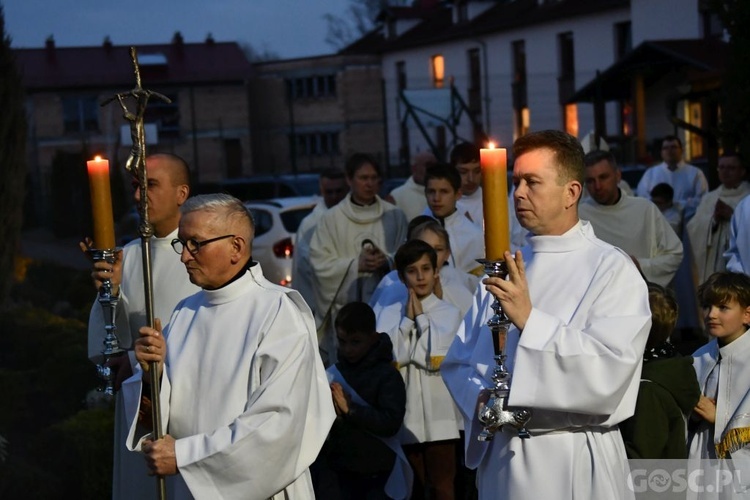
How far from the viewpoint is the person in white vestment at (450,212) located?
8352mm

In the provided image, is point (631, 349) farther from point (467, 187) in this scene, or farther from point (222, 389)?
point (467, 187)

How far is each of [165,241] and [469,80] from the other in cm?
4098

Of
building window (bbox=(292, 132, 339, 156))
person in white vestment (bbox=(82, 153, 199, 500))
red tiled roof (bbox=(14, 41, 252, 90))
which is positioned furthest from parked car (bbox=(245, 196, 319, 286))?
building window (bbox=(292, 132, 339, 156))

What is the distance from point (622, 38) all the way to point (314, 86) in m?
17.3

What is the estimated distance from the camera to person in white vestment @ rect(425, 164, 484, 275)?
8.35m

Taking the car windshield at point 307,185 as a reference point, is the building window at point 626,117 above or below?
above

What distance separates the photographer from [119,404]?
214 inches

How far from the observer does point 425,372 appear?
702 cm

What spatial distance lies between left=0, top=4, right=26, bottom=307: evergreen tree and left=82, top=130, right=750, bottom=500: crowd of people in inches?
161

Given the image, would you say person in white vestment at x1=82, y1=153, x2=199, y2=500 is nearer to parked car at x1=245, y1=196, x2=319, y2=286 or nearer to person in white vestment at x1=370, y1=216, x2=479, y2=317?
person in white vestment at x1=370, y1=216, x2=479, y2=317

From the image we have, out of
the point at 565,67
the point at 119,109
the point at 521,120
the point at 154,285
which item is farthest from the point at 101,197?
the point at 119,109

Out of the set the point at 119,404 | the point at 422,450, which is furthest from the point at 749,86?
the point at 119,404

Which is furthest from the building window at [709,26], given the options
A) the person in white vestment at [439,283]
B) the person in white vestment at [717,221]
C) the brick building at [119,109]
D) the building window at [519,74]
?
the person in white vestment at [439,283]

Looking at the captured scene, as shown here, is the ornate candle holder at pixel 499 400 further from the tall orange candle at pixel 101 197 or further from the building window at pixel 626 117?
the building window at pixel 626 117
